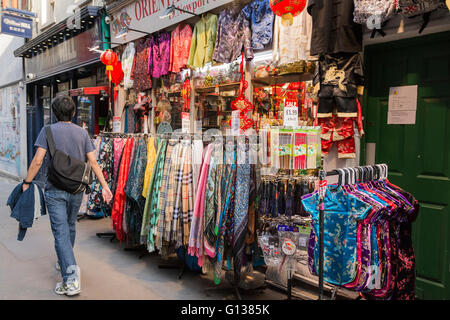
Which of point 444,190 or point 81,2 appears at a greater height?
point 81,2

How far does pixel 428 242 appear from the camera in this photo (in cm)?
346

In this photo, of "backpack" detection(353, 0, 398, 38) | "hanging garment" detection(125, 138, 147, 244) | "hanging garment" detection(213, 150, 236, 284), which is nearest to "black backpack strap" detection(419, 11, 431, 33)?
"backpack" detection(353, 0, 398, 38)

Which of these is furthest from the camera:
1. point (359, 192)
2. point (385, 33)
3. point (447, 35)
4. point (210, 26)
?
point (210, 26)

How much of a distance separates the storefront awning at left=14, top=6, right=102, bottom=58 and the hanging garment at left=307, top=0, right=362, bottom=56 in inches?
246

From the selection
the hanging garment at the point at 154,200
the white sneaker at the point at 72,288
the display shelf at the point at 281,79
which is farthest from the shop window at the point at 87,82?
the white sneaker at the point at 72,288

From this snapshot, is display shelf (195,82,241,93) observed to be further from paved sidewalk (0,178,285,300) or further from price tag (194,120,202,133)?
paved sidewalk (0,178,285,300)

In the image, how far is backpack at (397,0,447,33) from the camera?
2869 millimetres

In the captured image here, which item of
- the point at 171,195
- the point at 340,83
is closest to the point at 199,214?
the point at 171,195

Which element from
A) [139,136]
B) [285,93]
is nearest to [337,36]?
[285,93]

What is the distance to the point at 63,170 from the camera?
3.56 m

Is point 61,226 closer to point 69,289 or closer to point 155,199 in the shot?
point 69,289

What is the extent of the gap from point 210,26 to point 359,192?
154 inches

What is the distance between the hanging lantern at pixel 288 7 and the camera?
11.2 ft

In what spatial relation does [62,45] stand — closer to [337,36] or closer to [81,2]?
[81,2]
